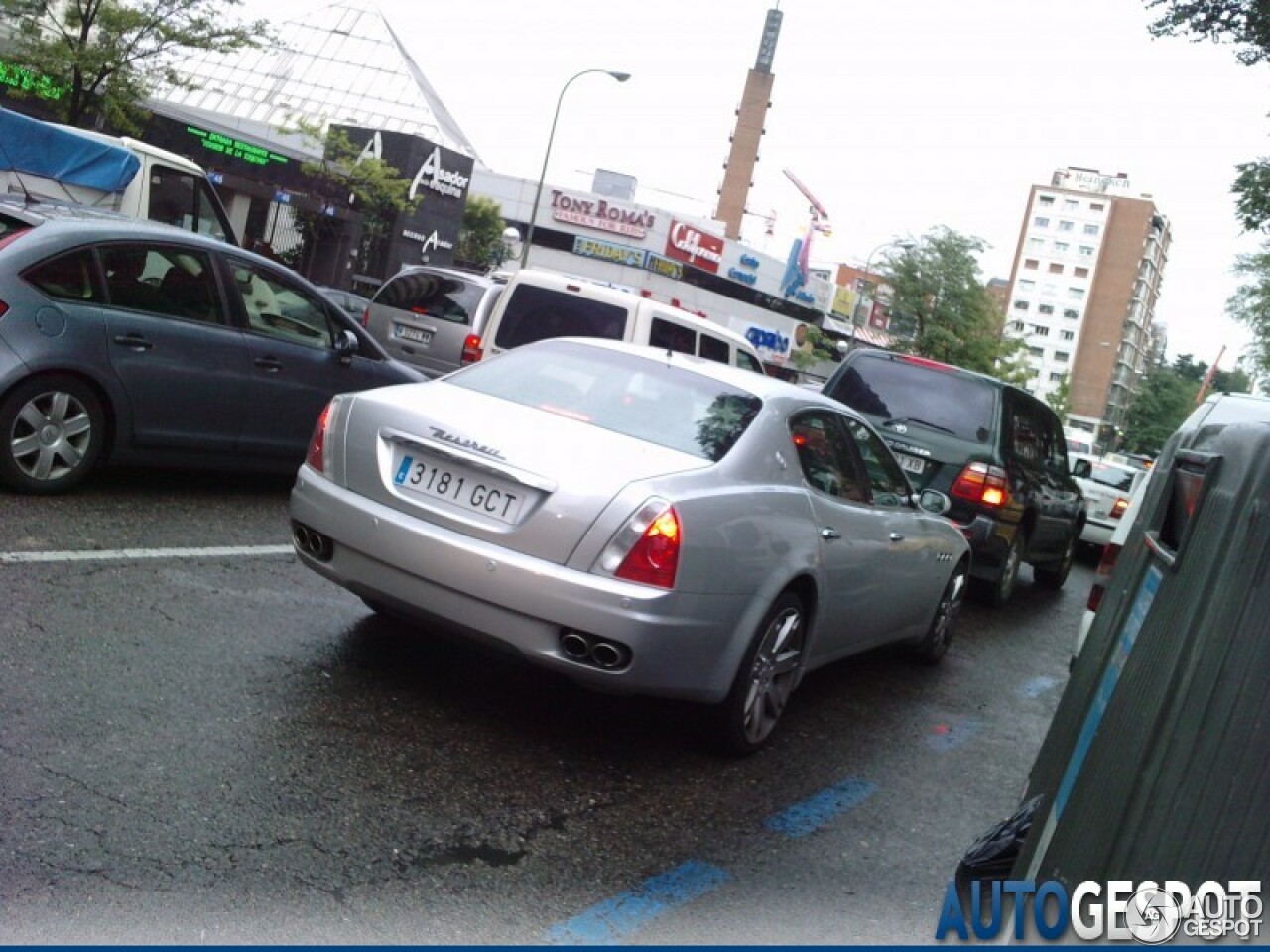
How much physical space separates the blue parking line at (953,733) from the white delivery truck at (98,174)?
10591mm

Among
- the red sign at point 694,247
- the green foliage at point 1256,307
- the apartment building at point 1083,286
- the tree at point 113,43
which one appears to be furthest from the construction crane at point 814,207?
the tree at point 113,43

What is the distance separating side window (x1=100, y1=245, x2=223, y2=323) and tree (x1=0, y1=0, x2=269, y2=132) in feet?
64.4

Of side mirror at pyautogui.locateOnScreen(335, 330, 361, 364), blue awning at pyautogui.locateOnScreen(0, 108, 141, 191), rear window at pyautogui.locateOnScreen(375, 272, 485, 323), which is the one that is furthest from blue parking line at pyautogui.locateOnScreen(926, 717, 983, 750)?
blue awning at pyautogui.locateOnScreen(0, 108, 141, 191)

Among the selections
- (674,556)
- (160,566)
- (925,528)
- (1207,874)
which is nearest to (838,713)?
(925,528)

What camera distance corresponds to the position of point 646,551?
4.51m

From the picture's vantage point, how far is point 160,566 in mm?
6199

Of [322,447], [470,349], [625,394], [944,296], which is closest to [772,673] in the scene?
[625,394]

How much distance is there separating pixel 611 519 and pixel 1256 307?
46350 mm

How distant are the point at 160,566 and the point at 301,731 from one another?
6.80 feet

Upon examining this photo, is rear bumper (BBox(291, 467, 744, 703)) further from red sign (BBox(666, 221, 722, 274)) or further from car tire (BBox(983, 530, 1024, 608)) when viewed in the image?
red sign (BBox(666, 221, 722, 274))

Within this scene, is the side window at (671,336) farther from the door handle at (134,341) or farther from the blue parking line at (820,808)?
the blue parking line at (820,808)

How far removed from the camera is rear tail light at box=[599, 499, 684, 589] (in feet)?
14.8

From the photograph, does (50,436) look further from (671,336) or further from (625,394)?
(671,336)

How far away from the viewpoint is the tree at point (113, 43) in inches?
974
